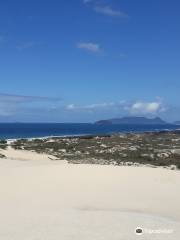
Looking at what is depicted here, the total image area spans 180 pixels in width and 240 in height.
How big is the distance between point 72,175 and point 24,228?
26.6 ft

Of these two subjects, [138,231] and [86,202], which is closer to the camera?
[138,231]

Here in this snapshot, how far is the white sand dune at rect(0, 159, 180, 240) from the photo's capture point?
1112cm

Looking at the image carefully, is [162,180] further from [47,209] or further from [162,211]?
[47,209]

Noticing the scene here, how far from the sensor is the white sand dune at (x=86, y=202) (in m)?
11.1

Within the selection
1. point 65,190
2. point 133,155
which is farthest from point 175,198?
point 133,155

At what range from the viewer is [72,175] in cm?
1939

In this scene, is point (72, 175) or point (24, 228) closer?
point (24, 228)

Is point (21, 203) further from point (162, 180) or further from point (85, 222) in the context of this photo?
point (162, 180)

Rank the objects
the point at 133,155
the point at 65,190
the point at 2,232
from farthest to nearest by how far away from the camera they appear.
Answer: the point at 133,155 < the point at 65,190 < the point at 2,232

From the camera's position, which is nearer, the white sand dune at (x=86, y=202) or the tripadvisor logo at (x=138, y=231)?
the tripadvisor logo at (x=138, y=231)

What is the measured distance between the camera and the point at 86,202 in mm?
15148

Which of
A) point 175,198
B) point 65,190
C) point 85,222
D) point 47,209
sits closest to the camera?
point 85,222

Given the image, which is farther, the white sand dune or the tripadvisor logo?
the white sand dune

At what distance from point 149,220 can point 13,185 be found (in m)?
6.41
